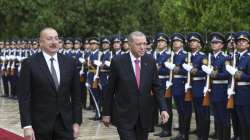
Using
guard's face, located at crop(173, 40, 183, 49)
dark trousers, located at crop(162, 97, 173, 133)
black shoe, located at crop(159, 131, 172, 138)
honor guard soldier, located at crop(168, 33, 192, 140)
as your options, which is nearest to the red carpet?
black shoe, located at crop(159, 131, 172, 138)

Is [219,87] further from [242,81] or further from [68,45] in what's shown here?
[68,45]

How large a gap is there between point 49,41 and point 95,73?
7.78m

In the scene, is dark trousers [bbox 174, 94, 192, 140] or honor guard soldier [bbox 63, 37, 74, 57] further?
honor guard soldier [bbox 63, 37, 74, 57]

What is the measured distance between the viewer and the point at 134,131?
6930 mm

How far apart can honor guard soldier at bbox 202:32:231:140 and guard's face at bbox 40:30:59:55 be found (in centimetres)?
401

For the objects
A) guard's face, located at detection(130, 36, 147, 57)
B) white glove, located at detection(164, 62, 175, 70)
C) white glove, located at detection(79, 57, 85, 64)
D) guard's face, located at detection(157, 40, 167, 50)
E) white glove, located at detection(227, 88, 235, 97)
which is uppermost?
guard's face, located at detection(157, 40, 167, 50)

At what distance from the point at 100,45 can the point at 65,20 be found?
925cm

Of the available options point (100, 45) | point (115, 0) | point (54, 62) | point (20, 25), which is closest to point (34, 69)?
point (54, 62)

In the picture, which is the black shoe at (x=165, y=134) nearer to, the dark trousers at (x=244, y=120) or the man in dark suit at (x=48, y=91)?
the dark trousers at (x=244, y=120)

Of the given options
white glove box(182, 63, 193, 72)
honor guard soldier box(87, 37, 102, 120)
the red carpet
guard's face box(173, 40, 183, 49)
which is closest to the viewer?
white glove box(182, 63, 193, 72)

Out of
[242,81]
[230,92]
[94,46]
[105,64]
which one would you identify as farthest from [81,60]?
[242,81]

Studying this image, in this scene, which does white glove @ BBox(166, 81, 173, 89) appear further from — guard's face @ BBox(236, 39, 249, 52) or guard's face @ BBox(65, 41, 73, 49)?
guard's face @ BBox(65, 41, 73, 49)

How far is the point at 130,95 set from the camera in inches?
269

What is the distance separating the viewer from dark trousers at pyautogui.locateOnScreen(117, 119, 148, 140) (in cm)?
679
